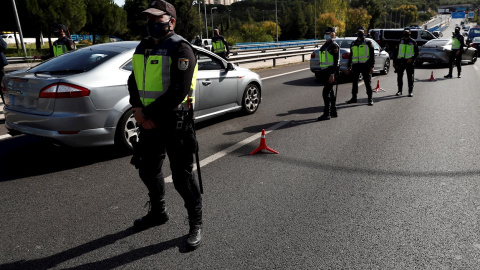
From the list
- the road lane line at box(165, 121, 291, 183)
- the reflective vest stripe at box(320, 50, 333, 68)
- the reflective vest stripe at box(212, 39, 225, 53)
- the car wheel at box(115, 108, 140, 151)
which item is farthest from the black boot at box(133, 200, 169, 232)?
the reflective vest stripe at box(212, 39, 225, 53)

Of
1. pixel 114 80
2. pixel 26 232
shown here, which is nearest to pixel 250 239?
pixel 26 232

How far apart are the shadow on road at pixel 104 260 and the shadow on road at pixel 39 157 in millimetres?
2053

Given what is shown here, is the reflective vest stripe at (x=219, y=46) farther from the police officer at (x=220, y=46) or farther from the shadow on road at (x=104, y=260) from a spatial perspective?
the shadow on road at (x=104, y=260)

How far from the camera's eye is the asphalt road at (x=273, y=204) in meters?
3.03

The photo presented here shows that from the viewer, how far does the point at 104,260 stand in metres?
2.97

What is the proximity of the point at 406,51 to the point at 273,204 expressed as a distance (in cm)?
838

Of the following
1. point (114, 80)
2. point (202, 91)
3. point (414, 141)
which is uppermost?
point (114, 80)

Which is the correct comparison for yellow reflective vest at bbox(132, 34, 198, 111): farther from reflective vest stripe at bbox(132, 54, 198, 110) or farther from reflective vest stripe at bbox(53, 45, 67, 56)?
reflective vest stripe at bbox(53, 45, 67, 56)

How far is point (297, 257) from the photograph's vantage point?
9.86 feet

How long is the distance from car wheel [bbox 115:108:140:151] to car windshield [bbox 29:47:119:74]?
78cm

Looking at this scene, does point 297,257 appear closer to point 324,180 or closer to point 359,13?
point 324,180

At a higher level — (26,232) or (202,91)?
(202,91)

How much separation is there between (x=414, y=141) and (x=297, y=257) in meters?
4.13

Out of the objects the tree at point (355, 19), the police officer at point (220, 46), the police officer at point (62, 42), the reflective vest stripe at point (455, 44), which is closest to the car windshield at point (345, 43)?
the reflective vest stripe at point (455, 44)
